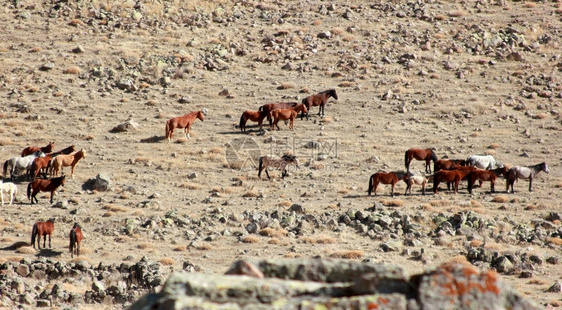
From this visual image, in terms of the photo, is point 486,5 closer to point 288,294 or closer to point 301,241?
point 301,241

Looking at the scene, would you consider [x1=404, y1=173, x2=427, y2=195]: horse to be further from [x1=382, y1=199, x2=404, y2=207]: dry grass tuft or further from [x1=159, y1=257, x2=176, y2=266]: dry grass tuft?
[x1=159, y1=257, x2=176, y2=266]: dry grass tuft

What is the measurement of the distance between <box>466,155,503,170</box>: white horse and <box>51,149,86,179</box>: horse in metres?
17.9

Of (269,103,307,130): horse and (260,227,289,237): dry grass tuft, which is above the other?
(269,103,307,130): horse

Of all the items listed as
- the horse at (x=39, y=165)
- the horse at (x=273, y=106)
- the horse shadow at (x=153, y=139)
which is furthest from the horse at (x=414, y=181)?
the horse at (x=39, y=165)

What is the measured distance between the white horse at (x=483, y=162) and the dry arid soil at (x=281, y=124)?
137 centimetres

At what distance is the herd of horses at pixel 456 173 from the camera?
27.3 m

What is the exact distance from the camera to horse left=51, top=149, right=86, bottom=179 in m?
28.2

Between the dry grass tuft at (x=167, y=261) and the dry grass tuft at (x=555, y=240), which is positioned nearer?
the dry grass tuft at (x=167, y=261)

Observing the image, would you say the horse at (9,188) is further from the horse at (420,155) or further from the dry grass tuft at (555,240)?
Result: the dry grass tuft at (555,240)

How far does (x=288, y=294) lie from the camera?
7.22 m

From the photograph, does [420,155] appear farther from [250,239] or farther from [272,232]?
[250,239]

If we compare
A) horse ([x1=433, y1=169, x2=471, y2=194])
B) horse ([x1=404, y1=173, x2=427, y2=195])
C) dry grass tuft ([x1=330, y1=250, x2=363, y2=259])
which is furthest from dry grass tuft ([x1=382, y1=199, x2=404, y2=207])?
dry grass tuft ([x1=330, y1=250, x2=363, y2=259])

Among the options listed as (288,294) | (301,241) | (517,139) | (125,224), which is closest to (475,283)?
(288,294)

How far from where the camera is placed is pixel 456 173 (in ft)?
90.5
